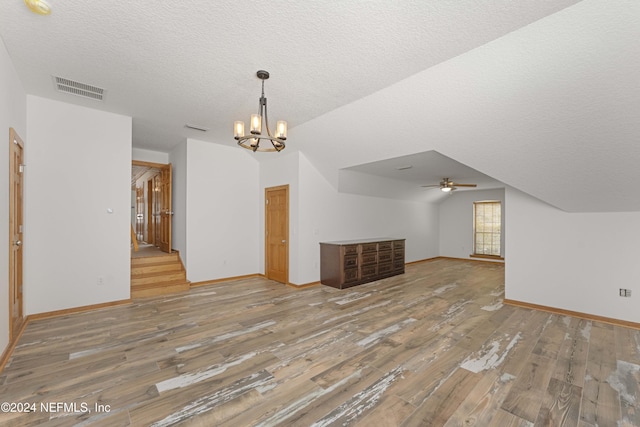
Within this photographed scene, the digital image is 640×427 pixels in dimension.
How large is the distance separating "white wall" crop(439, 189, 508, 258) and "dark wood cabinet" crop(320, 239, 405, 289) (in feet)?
13.3

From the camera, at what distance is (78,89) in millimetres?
3545

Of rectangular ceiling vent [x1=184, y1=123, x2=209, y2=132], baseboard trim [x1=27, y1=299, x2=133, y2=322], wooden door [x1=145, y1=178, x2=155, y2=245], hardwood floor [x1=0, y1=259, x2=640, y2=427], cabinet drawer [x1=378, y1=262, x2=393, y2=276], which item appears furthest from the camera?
wooden door [x1=145, y1=178, x2=155, y2=245]

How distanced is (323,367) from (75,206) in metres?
4.25

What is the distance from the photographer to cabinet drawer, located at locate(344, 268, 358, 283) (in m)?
5.59

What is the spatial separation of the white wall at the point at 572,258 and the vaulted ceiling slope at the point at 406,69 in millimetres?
308

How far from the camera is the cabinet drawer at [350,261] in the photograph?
221 inches

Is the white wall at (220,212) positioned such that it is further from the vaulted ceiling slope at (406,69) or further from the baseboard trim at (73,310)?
the vaulted ceiling slope at (406,69)

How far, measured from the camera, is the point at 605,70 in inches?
89.6

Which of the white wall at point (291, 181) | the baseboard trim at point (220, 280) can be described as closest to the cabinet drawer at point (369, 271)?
the white wall at point (291, 181)

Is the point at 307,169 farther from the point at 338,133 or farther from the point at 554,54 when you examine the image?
the point at 554,54

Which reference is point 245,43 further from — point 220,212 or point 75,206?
point 220,212

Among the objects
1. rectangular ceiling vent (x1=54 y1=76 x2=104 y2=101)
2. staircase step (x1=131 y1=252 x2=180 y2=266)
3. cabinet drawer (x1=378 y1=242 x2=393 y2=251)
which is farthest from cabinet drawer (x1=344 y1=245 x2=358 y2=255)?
rectangular ceiling vent (x1=54 y1=76 x2=104 y2=101)

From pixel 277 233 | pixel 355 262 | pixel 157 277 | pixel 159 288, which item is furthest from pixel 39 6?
pixel 355 262

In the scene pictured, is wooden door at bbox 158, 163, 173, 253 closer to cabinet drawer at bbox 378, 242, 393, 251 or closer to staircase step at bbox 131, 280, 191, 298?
staircase step at bbox 131, 280, 191, 298
